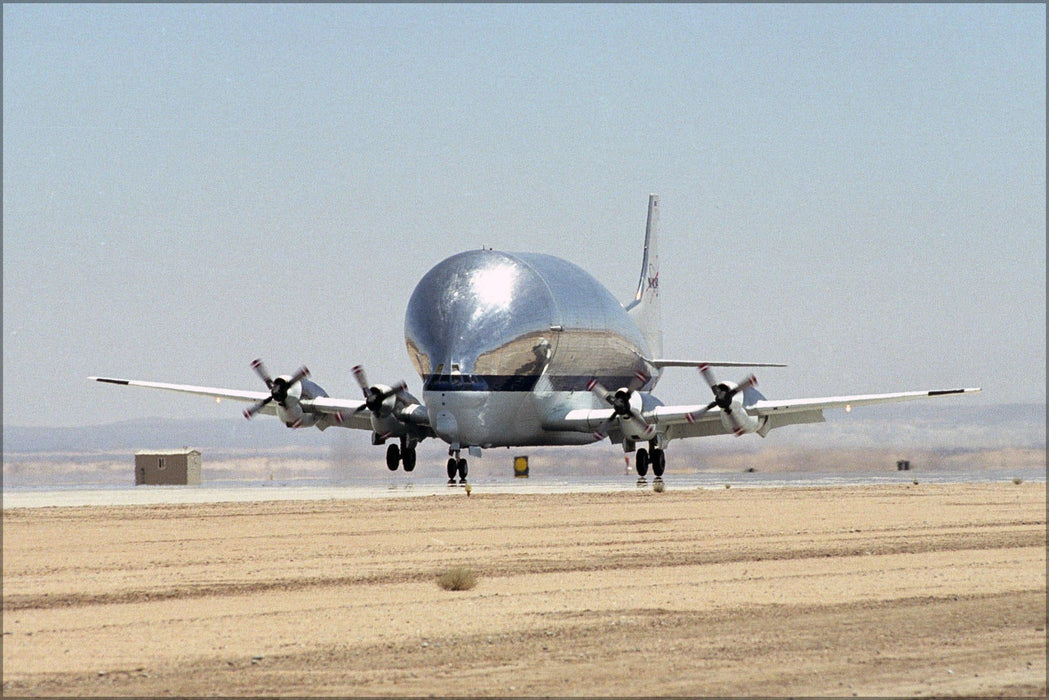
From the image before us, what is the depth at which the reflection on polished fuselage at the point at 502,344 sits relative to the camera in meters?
55.4

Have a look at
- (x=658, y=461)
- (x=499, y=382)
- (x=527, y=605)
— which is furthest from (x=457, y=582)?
(x=658, y=461)

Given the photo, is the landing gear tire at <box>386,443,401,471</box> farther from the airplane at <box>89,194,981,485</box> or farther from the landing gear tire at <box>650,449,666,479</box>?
the landing gear tire at <box>650,449,666,479</box>

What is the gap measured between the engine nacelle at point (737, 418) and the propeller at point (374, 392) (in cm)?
1231

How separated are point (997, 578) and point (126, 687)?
1368cm

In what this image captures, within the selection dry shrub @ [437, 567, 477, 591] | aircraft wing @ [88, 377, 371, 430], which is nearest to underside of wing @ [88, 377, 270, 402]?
aircraft wing @ [88, 377, 371, 430]

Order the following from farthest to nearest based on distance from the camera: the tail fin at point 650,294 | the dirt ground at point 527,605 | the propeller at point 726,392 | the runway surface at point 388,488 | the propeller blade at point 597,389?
the tail fin at point 650,294 < the propeller blade at point 597,389 < the propeller at point 726,392 < the runway surface at point 388,488 < the dirt ground at point 527,605

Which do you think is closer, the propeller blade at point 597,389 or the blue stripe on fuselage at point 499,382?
the blue stripe on fuselage at point 499,382

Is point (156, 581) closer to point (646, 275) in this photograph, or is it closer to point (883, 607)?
point (883, 607)

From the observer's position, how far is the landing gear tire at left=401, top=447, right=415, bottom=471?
6231cm

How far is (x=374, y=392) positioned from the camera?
5800cm

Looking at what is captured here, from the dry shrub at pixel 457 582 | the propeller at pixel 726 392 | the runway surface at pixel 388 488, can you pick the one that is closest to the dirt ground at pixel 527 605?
the dry shrub at pixel 457 582

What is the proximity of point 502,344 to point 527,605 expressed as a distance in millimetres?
36505

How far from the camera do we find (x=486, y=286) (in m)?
57.2

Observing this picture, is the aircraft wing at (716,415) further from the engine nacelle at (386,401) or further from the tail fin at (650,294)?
the tail fin at (650,294)
